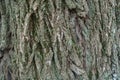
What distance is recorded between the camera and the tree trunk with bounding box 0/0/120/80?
154 cm

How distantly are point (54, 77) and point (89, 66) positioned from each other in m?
0.25

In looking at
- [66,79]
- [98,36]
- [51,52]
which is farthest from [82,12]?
[66,79]

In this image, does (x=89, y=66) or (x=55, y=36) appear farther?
(x=89, y=66)

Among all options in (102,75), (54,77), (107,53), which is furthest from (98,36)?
(54,77)

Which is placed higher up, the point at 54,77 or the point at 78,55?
the point at 78,55

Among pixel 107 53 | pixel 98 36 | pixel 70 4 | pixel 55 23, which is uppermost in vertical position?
pixel 70 4

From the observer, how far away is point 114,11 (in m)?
1.73

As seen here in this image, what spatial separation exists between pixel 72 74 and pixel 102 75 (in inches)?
8.7

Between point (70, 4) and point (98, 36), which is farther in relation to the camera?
point (98, 36)

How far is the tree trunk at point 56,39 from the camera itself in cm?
154

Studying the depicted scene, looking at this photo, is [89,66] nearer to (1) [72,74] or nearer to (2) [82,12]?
(1) [72,74]

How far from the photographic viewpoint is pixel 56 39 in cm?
155

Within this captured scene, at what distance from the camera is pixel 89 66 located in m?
1.65

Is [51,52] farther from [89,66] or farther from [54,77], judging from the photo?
[89,66]
